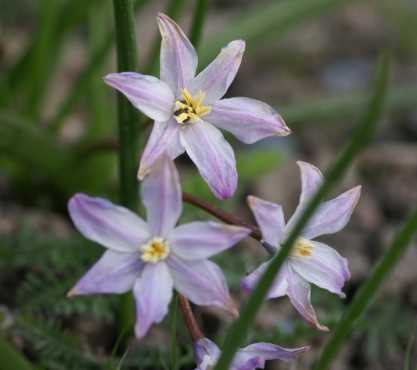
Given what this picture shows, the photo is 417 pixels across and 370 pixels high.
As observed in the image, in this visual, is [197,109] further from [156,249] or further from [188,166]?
[188,166]

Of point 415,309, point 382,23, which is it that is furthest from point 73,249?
point 382,23

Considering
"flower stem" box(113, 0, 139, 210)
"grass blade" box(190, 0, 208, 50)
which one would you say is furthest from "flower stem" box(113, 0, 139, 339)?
"grass blade" box(190, 0, 208, 50)

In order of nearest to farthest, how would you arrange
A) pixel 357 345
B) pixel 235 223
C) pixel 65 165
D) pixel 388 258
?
pixel 388 258 < pixel 235 223 < pixel 357 345 < pixel 65 165

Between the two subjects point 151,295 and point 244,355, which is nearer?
point 151,295

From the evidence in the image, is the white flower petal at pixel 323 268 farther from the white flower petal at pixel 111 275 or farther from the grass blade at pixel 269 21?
the grass blade at pixel 269 21

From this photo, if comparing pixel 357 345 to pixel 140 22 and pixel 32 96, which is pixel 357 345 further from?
pixel 140 22

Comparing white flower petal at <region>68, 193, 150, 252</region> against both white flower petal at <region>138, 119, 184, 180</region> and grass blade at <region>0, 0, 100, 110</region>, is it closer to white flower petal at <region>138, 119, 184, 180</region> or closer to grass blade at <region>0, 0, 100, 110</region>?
white flower petal at <region>138, 119, 184, 180</region>

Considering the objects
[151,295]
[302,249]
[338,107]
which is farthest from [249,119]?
[338,107]
